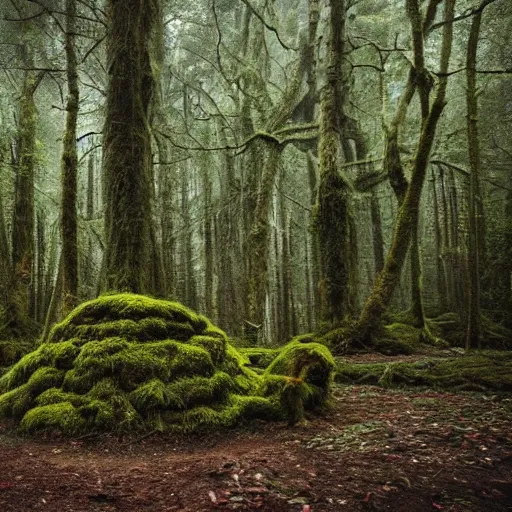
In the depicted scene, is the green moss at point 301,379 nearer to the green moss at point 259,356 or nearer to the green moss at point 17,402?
the green moss at point 259,356

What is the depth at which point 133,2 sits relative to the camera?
248 inches

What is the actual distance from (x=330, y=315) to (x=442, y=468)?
6.36m

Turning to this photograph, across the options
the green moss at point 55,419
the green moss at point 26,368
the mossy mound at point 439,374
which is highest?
the green moss at point 26,368

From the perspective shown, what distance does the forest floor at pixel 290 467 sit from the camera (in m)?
2.50

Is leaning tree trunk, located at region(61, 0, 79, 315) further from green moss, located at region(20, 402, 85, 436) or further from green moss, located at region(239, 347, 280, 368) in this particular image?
green moss, located at region(20, 402, 85, 436)

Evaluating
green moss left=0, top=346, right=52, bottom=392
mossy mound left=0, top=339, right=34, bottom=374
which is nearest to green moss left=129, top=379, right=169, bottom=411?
green moss left=0, top=346, right=52, bottom=392

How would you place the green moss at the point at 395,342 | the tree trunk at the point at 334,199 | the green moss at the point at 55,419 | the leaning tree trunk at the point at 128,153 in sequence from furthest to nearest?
1. the tree trunk at the point at 334,199
2. the green moss at the point at 395,342
3. the leaning tree trunk at the point at 128,153
4. the green moss at the point at 55,419

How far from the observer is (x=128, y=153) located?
6090 millimetres

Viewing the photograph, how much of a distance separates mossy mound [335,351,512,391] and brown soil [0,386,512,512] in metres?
0.94

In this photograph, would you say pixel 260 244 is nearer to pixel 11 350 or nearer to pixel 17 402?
pixel 11 350

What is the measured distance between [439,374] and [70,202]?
6790 mm

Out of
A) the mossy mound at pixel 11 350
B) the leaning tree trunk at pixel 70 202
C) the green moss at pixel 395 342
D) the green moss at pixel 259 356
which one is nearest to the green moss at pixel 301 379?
the green moss at pixel 259 356

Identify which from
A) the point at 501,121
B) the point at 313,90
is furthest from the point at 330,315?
the point at 501,121

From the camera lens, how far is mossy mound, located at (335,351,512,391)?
17.5ft
